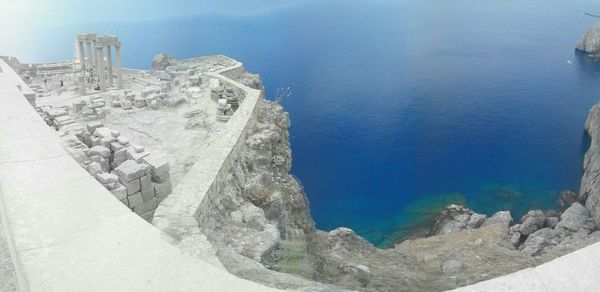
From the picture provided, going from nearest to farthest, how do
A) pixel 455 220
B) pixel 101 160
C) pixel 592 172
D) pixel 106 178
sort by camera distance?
pixel 106 178 < pixel 101 160 < pixel 455 220 < pixel 592 172

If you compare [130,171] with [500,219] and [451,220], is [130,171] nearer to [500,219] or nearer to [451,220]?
[451,220]

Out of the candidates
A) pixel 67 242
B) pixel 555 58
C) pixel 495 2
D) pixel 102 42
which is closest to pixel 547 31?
pixel 555 58

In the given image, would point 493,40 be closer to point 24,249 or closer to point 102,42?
point 102,42

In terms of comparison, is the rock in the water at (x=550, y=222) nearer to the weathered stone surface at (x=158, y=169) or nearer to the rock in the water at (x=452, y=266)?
the rock in the water at (x=452, y=266)

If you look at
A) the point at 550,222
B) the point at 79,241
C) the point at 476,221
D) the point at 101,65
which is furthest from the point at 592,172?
the point at 79,241

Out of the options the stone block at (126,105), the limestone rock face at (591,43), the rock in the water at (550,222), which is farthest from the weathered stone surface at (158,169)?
the limestone rock face at (591,43)
